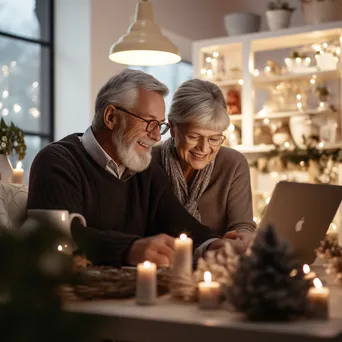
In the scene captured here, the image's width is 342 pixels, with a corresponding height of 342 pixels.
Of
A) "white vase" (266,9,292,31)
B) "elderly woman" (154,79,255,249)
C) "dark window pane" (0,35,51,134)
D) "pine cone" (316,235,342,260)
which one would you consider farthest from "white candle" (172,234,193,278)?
"white vase" (266,9,292,31)

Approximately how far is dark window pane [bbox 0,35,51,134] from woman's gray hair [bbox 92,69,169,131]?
3.28 meters

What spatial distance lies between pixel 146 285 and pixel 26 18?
A: 476 cm

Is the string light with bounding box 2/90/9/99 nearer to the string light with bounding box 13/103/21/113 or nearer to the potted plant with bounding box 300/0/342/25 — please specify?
the string light with bounding box 13/103/21/113

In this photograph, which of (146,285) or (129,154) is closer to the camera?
(146,285)

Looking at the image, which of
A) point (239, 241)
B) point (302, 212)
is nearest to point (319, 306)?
point (302, 212)

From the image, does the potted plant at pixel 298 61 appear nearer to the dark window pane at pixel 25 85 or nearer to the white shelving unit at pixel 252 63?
the white shelving unit at pixel 252 63

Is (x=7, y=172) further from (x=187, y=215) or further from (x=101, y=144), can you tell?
(x=187, y=215)

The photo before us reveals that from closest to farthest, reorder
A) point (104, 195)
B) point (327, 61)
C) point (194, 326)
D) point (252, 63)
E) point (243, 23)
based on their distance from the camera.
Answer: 1. point (194, 326)
2. point (104, 195)
3. point (327, 61)
4. point (252, 63)
5. point (243, 23)

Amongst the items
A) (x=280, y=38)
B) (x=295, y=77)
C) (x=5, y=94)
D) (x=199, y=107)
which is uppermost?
(x=280, y=38)

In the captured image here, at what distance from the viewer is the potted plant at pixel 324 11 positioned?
5.61m

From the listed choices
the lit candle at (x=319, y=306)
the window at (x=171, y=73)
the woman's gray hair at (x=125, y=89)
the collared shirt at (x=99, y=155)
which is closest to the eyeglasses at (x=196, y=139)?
the woman's gray hair at (x=125, y=89)

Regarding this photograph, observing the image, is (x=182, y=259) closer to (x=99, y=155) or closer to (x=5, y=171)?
(x=99, y=155)

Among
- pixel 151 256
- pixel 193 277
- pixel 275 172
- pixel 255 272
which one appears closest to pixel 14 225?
pixel 255 272

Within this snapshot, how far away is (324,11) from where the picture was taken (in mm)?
5629
